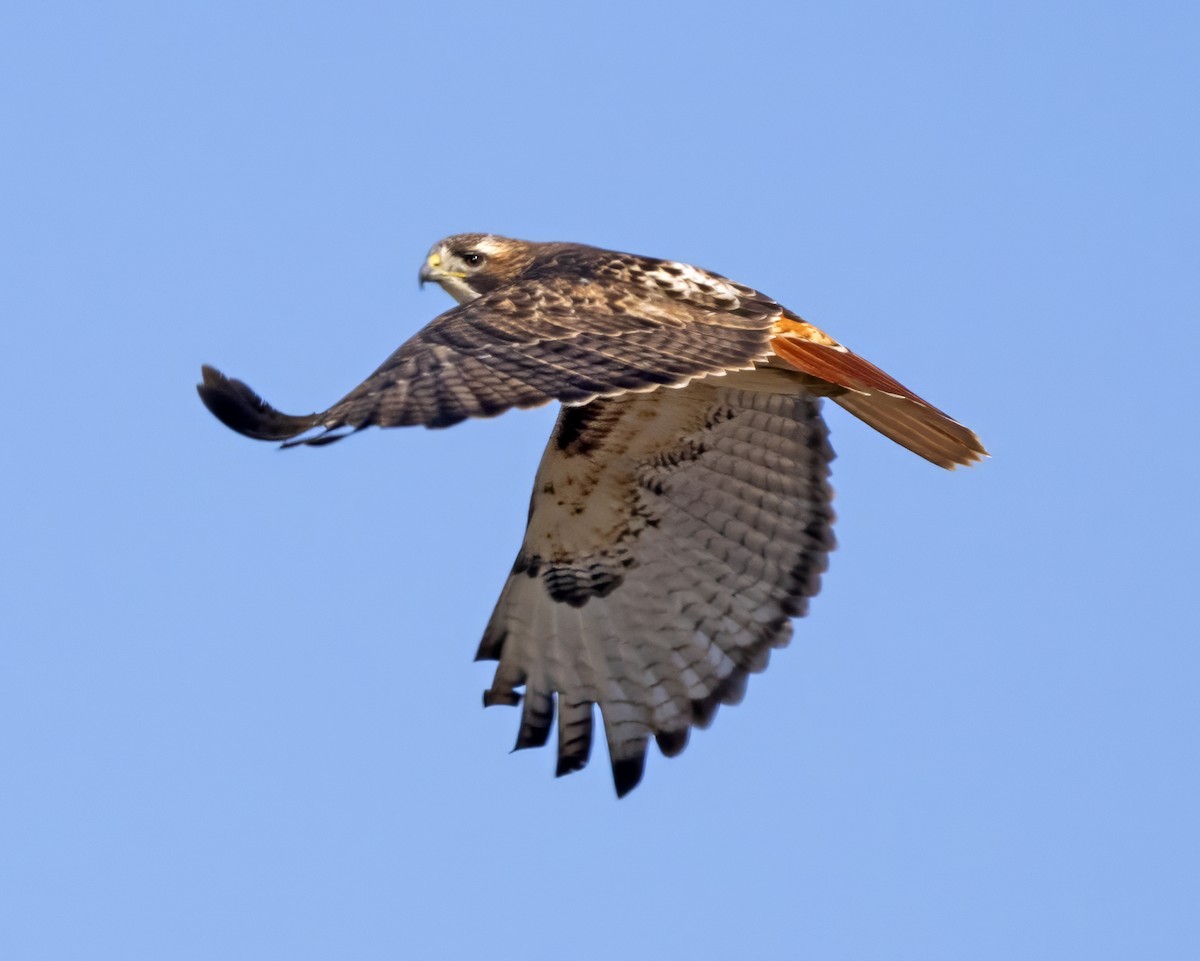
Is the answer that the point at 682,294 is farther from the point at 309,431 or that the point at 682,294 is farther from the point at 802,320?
the point at 309,431

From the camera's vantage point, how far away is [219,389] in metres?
6.82

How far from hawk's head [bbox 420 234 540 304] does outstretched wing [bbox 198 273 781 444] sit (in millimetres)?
1130

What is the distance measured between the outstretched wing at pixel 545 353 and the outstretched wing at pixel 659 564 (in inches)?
36.7

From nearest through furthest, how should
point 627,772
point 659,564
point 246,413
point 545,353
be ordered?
point 246,413, point 545,353, point 627,772, point 659,564

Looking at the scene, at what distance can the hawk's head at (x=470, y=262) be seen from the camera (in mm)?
9156

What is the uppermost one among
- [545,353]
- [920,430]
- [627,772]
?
[920,430]

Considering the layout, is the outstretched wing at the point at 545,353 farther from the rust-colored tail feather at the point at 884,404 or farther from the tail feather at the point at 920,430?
the tail feather at the point at 920,430

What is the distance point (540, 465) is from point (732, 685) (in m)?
1.26

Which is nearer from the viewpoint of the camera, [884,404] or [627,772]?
[884,404]

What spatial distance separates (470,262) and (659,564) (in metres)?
1.57

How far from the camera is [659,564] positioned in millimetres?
9180

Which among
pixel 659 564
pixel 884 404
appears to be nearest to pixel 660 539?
pixel 659 564

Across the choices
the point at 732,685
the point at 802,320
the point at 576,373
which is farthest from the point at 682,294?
the point at 732,685

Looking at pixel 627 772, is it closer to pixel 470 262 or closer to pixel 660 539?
pixel 660 539
